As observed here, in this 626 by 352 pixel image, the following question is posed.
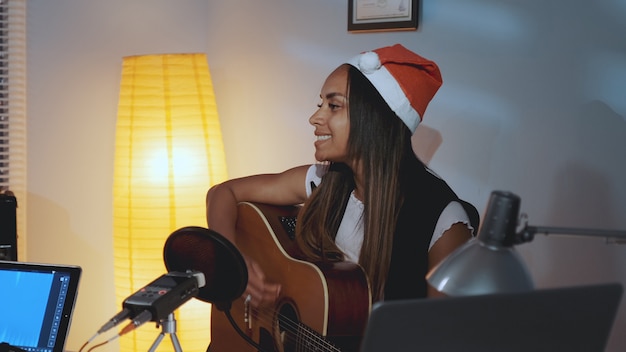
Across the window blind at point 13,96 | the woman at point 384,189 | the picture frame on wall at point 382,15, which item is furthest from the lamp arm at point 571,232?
the window blind at point 13,96

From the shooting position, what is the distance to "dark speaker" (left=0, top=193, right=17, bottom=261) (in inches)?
90.3

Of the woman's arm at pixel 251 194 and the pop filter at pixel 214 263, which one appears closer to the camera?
the pop filter at pixel 214 263

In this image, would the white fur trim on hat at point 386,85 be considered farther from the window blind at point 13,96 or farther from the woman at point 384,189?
the window blind at point 13,96

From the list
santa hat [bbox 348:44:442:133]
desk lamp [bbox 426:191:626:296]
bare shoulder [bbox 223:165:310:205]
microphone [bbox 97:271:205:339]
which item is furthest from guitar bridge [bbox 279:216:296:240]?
desk lamp [bbox 426:191:626:296]

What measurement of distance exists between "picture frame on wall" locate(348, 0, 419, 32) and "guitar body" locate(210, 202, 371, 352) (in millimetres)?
780

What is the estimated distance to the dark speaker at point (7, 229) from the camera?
2293mm

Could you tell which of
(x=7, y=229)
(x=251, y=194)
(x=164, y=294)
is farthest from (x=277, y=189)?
(x=164, y=294)

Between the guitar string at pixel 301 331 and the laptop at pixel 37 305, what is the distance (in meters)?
0.47

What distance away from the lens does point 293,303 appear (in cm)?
170

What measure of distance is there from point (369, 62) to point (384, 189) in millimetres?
330

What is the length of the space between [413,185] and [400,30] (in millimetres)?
731

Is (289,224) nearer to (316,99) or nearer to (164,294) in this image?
(316,99)

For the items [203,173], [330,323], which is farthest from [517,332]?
[203,173]

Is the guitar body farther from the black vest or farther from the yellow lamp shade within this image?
the yellow lamp shade
